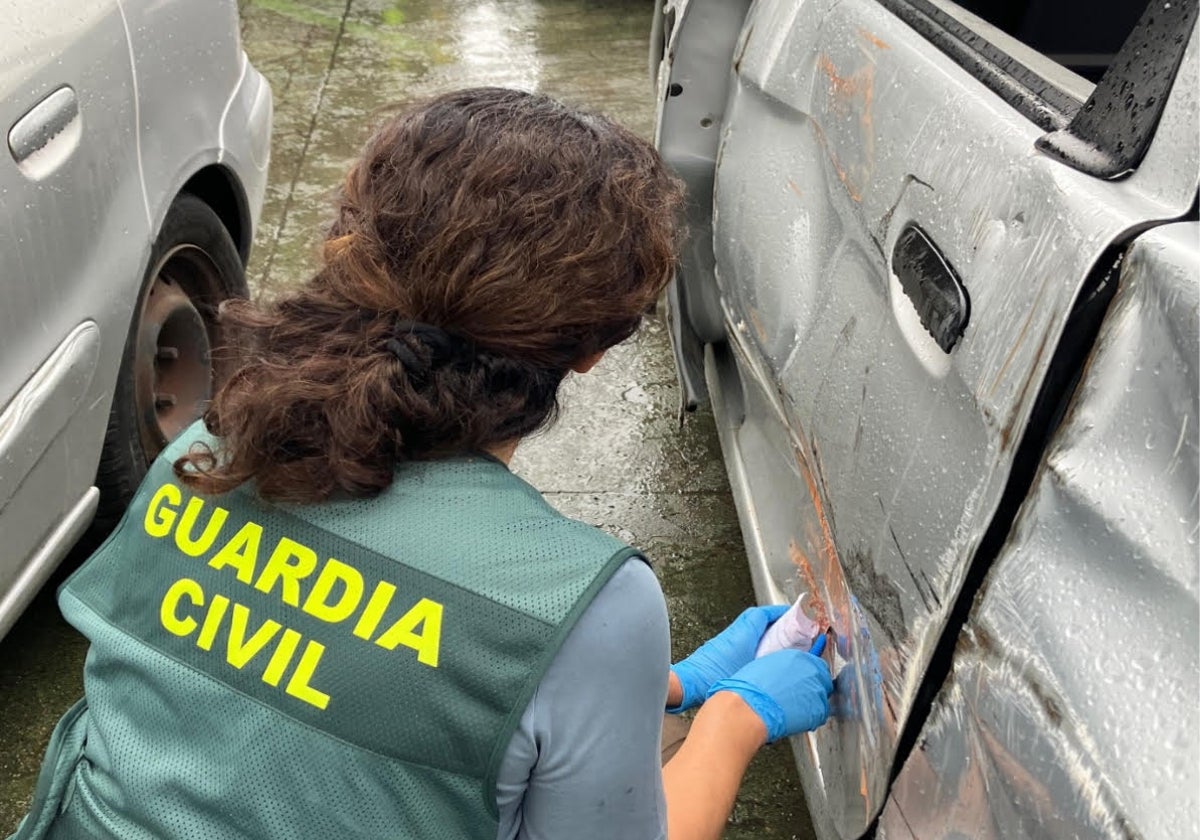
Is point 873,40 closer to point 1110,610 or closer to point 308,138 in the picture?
point 1110,610

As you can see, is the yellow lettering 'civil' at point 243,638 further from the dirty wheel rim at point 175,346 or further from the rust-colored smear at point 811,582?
the dirty wheel rim at point 175,346

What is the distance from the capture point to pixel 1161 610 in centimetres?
85

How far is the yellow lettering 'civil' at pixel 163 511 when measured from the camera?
3.68ft

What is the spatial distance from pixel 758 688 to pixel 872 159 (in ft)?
2.17

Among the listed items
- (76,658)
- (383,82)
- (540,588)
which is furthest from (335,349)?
(383,82)

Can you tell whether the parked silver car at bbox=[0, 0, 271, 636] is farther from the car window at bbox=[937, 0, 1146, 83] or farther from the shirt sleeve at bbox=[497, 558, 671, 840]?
the car window at bbox=[937, 0, 1146, 83]

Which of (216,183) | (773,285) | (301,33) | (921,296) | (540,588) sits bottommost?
(301,33)

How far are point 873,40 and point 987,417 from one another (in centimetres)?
70

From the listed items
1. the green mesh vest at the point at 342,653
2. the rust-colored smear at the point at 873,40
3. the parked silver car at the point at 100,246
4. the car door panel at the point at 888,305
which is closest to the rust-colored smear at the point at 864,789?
the car door panel at the point at 888,305

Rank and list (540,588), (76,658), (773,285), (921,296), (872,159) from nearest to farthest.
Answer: (540,588) → (921,296) → (872,159) → (773,285) → (76,658)

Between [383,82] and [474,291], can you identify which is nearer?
[474,291]

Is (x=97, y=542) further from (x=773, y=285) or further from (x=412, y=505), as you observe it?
(x=412, y=505)

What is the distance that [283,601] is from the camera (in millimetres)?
1040

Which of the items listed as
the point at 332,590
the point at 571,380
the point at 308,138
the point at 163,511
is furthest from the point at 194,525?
the point at 308,138
